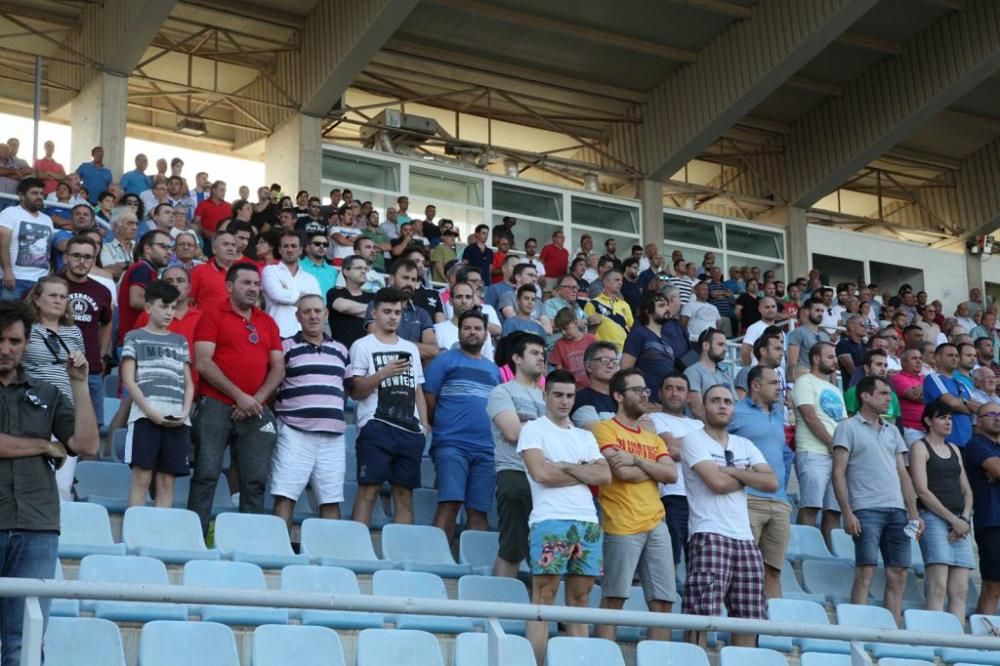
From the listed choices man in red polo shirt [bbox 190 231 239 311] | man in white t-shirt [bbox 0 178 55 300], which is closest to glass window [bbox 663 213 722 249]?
man in white t-shirt [bbox 0 178 55 300]

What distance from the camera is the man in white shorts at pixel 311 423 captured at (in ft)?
22.4

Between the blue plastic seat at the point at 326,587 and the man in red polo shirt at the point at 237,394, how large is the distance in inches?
37.1

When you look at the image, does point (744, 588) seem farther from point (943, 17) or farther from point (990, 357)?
point (943, 17)

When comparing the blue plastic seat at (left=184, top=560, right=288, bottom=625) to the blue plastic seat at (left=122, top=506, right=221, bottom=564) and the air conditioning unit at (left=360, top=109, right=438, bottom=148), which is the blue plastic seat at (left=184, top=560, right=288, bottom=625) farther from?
the air conditioning unit at (left=360, top=109, right=438, bottom=148)

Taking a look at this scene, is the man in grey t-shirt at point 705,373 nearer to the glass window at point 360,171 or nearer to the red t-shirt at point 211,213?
the red t-shirt at point 211,213

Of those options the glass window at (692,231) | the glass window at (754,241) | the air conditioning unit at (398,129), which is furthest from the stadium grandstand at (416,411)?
the glass window at (754,241)

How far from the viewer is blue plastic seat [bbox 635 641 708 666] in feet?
18.3

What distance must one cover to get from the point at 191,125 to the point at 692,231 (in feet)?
25.5

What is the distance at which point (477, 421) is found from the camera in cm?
737

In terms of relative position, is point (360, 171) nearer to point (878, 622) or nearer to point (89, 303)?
point (89, 303)

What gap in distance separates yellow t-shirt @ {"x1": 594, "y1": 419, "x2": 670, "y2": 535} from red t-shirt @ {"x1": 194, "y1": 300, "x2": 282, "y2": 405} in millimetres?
1739

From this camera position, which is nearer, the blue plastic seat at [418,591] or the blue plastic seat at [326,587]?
the blue plastic seat at [326,587]

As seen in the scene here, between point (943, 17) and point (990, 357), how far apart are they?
7456 millimetres

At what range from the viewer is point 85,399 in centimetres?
475
